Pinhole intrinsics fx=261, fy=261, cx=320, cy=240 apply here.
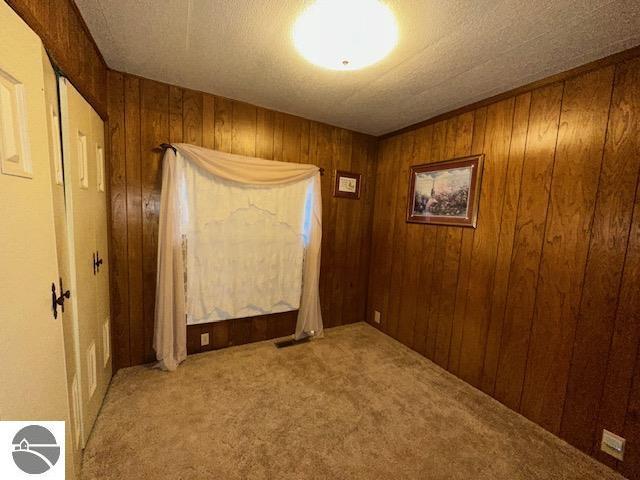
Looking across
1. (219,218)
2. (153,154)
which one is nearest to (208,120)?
(153,154)

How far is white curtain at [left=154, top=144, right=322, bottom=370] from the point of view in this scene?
6.70 ft

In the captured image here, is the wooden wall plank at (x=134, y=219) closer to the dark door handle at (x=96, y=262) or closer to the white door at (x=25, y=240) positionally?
the dark door handle at (x=96, y=262)

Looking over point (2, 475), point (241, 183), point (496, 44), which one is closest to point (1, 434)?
point (2, 475)

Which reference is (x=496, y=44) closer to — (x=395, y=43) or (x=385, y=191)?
(x=395, y=43)

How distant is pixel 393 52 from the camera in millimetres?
1523

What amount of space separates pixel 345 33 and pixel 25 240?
59.7 inches

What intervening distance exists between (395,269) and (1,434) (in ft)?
9.11

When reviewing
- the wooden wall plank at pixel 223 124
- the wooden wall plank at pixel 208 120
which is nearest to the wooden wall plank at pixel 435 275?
the wooden wall plank at pixel 223 124

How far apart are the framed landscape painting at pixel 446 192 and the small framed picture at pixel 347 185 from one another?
0.62 meters

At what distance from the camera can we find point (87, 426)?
1425 mm

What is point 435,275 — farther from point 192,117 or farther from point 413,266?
point 192,117

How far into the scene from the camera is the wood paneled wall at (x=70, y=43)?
36.5 inches

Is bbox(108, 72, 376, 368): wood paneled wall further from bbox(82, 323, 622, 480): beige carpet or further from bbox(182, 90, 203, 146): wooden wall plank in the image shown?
bbox(82, 323, 622, 480): beige carpet

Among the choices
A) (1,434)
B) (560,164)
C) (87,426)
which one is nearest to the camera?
(1,434)
